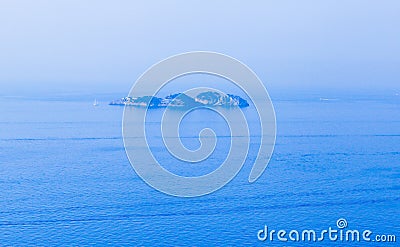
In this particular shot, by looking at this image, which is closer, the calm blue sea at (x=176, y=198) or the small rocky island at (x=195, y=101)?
the calm blue sea at (x=176, y=198)

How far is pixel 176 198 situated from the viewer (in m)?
8.04

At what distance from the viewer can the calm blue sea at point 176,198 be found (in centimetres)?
681

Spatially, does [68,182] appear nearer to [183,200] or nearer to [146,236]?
[183,200]

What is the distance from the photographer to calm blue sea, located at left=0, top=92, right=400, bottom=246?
22.3ft

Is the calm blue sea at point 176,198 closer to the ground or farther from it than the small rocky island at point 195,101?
closer to the ground

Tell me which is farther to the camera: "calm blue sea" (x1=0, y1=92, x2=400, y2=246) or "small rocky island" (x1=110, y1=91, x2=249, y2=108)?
"small rocky island" (x1=110, y1=91, x2=249, y2=108)

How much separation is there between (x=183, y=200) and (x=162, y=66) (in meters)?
3.72

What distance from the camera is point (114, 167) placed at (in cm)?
972

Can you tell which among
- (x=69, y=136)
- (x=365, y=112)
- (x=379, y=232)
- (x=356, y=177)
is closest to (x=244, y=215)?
(x=379, y=232)

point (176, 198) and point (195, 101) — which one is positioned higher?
point (195, 101)

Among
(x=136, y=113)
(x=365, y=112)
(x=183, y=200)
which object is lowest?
(x=183, y=200)

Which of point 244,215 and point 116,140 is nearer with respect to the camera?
point 244,215

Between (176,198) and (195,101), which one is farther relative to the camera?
(195,101)

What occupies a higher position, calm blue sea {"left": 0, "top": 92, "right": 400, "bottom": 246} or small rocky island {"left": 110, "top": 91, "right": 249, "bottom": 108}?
small rocky island {"left": 110, "top": 91, "right": 249, "bottom": 108}
